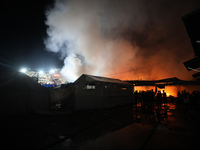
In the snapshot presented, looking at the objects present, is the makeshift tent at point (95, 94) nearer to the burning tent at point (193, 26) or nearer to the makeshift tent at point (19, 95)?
the makeshift tent at point (19, 95)

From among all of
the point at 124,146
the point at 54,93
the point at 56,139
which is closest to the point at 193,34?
the point at 124,146

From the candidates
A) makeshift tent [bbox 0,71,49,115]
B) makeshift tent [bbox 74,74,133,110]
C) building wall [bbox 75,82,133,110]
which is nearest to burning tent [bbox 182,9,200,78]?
makeshift tent [bbox 74,74,133,110]

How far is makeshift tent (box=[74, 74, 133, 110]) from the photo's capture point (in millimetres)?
9414

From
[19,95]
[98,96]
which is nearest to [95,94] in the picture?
[98,96]

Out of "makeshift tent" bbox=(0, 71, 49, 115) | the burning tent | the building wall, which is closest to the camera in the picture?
the burning tent

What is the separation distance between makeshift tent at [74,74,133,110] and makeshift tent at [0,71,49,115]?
325cm

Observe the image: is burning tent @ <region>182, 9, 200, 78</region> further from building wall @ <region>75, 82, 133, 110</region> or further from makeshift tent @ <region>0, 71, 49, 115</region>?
makeshift tent @ <region>0, 71, 49, 115</region>

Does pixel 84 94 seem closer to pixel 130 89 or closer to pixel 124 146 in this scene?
pixel 124 146

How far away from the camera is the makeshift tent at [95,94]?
9.41 metres

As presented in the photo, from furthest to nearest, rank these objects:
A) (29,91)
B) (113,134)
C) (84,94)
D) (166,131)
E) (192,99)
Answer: (192,99) < (84,94) < (29,91) < (166,131) < (113,134)

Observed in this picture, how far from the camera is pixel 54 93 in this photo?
29.7 feet

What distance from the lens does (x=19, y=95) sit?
725 cm

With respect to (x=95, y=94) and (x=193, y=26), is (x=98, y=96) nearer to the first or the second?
(x=95, y=94)

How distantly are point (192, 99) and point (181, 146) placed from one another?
1134cm
